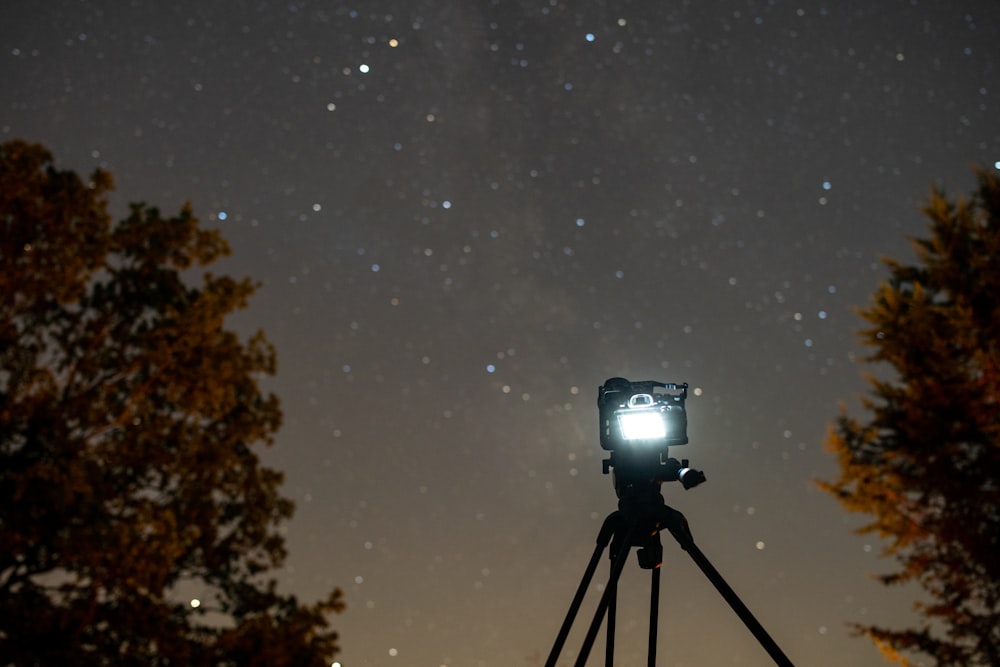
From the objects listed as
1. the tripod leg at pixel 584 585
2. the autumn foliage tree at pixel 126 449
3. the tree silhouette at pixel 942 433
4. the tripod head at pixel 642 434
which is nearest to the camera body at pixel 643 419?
the tripod head at pixel 642 434

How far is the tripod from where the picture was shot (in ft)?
8.64

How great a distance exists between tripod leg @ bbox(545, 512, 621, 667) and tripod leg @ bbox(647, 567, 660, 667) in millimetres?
454

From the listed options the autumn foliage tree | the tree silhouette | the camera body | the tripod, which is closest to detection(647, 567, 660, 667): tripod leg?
the tripod

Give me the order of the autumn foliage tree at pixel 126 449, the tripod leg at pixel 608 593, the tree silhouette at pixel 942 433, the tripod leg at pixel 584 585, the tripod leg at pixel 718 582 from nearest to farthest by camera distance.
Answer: the tripod leg at pixel 718 582, the tripod leg at pixel 608 593, the tripod leg at pixel 584 585, the autumn foliage tree at pixel 126 449, the tree silhouette at pixel 942 433

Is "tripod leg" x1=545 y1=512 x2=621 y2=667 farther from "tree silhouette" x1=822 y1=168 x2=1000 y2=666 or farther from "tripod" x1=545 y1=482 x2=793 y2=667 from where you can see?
"tree silhouette" x1=822 y1=168 x2=1000 y2=666

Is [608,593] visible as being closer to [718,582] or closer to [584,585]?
[584,585]

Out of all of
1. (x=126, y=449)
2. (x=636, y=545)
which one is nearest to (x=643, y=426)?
(x=636, y=545)

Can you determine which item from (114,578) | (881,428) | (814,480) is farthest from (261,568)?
(881,428)

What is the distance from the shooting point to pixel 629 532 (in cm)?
300

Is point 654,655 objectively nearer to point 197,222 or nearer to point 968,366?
point 197,222

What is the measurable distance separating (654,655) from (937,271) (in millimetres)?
10907

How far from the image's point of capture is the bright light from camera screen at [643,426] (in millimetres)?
3145

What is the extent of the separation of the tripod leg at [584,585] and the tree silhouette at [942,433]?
31.5 feet

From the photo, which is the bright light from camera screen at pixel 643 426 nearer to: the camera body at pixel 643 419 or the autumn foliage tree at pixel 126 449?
the camera body at pixel 643 419
